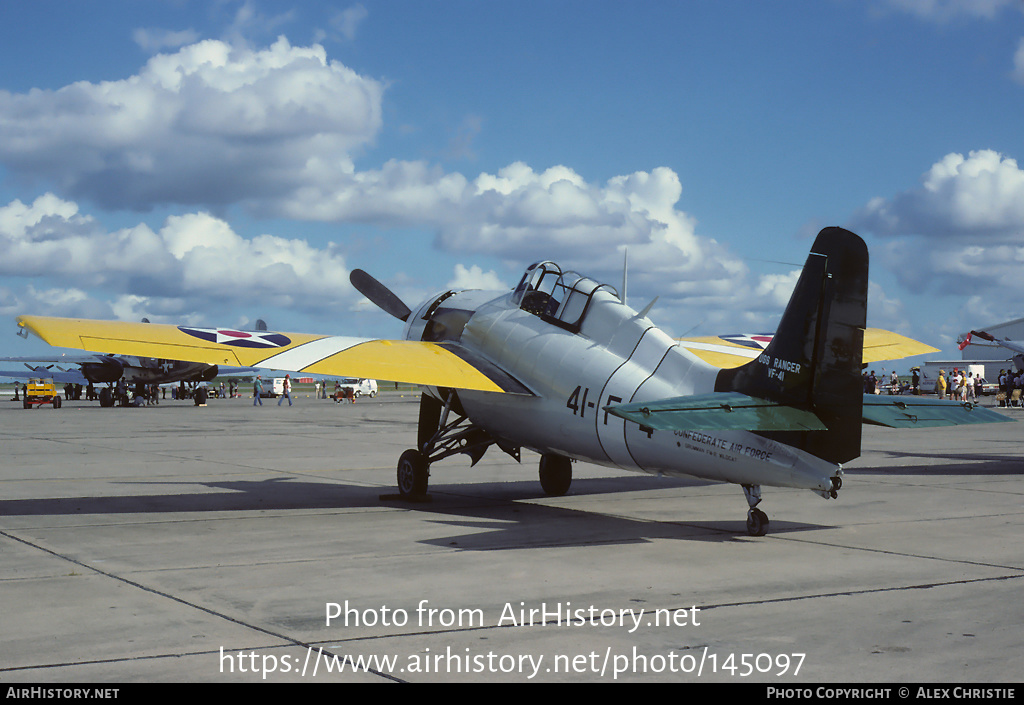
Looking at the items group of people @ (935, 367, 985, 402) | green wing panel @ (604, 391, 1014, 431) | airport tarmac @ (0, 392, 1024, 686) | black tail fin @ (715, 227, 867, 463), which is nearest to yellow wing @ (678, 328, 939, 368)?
airport tarmac @ (0, 392, 1024, 686)

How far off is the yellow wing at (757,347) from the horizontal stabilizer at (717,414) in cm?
439

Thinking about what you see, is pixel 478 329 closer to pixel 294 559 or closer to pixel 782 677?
pixel 294 559

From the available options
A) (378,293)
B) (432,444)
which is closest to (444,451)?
(432,444)

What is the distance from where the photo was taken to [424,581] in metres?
7.71

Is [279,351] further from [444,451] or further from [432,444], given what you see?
[444,451]

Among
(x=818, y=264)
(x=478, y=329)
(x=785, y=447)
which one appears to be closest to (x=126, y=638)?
(x=785, y=447)

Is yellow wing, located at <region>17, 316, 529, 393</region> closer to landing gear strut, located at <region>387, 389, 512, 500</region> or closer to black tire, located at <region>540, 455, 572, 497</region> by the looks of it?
landing gear strut, located at <region>387, 389, 512, 500</region>

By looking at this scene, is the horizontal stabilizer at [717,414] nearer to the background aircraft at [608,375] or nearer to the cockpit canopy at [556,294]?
the background aircraft at [608,375]

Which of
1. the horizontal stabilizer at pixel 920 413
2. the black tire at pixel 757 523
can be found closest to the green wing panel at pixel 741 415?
the horizontal stabilizer at pixel 920 413

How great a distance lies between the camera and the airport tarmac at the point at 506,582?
17.7ft

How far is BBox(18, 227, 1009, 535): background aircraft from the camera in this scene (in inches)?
359

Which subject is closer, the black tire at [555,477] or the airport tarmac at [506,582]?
the airport tarmac at [506,582]

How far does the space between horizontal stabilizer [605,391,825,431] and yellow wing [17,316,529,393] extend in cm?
352

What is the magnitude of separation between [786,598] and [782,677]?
2060mm
